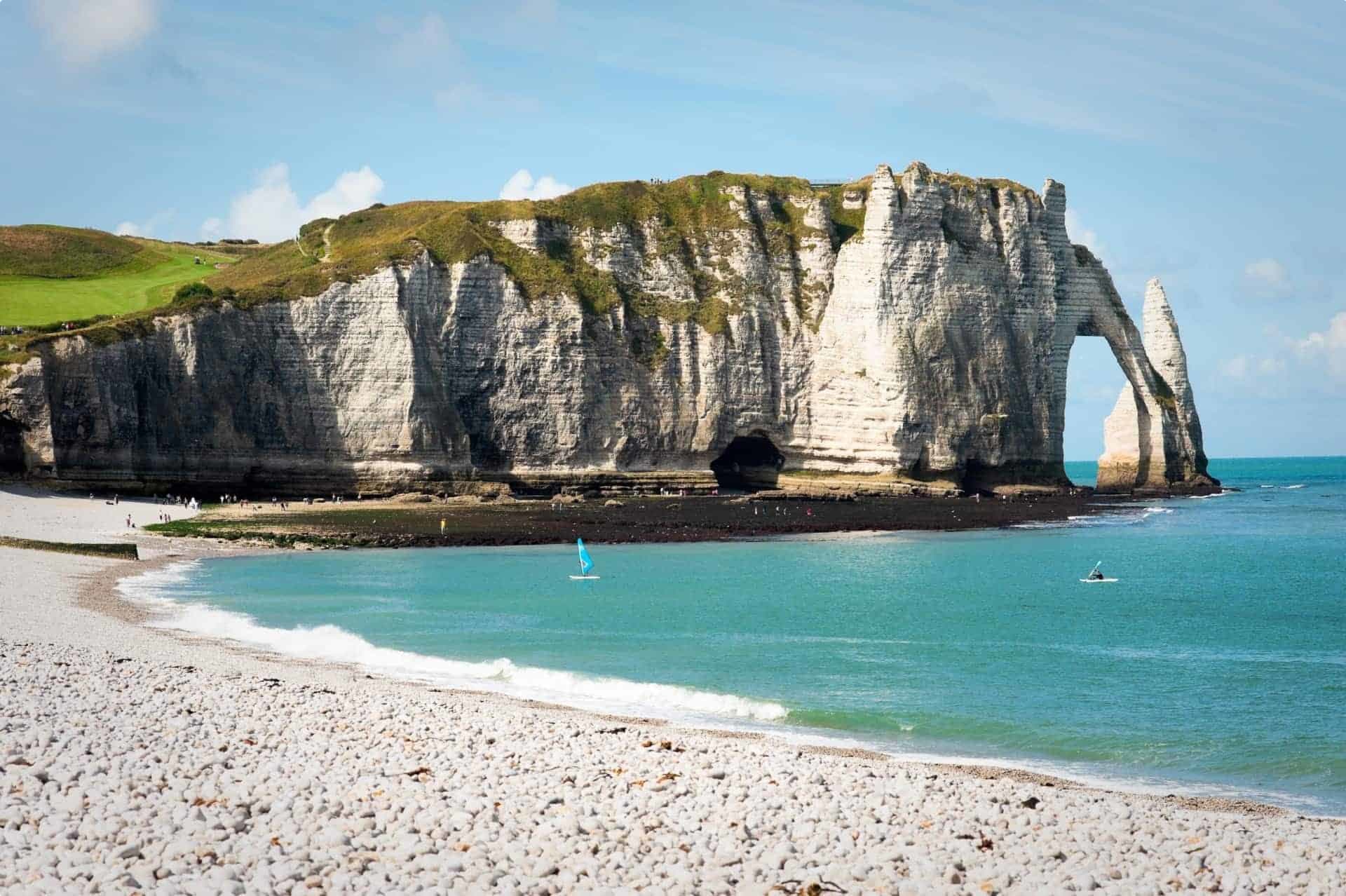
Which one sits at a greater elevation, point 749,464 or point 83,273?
point 83,273

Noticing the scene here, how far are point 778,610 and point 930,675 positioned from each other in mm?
9707

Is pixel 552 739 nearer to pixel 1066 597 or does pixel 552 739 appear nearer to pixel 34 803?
pixel 34 803

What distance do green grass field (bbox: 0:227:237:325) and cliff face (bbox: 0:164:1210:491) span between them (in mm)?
11141

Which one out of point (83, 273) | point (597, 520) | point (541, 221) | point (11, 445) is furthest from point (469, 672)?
point (83, 273)

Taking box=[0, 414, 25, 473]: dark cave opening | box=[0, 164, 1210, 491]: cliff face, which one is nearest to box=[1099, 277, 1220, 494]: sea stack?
box=[0, 164, 1210, 491]: cliff face

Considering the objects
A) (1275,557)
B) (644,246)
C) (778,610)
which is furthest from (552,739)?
(644,246)

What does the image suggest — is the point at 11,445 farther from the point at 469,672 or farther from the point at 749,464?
the point at 469,672

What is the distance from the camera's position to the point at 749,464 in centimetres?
7931

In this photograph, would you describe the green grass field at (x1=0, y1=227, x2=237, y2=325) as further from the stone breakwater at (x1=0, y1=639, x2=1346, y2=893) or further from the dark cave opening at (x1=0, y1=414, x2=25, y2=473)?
the stone breakwater at (x1=0, y1=639, x2=1346, y2=893)

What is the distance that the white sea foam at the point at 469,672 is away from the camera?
1888cm

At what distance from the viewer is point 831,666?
23.1 metres

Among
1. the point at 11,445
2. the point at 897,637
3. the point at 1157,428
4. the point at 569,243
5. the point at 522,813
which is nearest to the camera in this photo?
the point at 522,813

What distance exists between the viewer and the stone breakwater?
9164 millimetres

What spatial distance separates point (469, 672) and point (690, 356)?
54.2 meters
